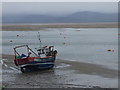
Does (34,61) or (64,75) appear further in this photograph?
(34,61)

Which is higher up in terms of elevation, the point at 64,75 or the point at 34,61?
the point at 34,61

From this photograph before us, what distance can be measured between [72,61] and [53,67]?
283 cm

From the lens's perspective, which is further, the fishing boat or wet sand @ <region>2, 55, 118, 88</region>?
the fishing boat

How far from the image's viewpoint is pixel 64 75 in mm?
17156

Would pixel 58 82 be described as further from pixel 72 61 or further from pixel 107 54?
pixel 107 54

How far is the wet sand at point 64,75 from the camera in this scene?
14.8 meters

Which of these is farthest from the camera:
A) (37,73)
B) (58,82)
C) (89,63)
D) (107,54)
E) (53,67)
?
(107,54)

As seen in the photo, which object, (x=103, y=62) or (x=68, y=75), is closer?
(x=68, y=75)

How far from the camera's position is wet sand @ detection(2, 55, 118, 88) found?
14836 millimetres

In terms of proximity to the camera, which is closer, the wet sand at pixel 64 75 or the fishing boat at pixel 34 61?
the wet sand at pixel 64 75

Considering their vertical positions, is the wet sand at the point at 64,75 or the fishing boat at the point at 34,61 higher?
the fishing boat at the point at 34,61

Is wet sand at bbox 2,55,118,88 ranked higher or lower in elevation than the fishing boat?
lower

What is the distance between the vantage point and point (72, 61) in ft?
72.2

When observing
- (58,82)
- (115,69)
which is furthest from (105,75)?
(58,82)
